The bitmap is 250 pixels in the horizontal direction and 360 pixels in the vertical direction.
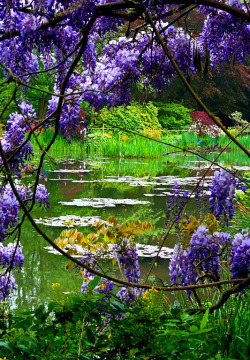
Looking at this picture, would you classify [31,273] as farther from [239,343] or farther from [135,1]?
[135,1]

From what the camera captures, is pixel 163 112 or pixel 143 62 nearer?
pixel 143 62

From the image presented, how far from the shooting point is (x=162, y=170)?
39.5 ft

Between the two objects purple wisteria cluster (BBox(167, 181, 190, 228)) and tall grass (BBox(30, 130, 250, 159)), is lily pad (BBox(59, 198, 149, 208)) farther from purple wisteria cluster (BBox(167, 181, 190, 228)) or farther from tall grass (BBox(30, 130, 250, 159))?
tall grass (BBox(30, 130, 250, 159))

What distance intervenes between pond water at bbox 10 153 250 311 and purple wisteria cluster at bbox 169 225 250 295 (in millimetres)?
231

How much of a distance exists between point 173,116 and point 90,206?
14916mm

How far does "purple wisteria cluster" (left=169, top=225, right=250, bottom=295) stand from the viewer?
207 centimetres

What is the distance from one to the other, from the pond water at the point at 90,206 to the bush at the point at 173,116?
712cm

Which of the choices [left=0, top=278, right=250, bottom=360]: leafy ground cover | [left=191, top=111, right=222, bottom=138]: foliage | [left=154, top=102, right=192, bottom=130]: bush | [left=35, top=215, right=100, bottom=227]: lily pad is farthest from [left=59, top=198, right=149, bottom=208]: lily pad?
[left=154, top=102, right=192, bottom=130]: bush

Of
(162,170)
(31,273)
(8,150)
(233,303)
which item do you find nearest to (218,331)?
(233,303)

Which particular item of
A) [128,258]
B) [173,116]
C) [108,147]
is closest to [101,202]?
[128,258]

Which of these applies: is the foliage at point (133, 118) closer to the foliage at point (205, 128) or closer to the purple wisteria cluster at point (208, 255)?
the foliage at point (205, 128)

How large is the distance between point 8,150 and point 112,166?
1010 cm

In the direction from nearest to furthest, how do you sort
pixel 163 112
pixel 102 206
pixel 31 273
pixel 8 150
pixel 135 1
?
pixel 135 1 < pixel 8 150 < pixel 31 273 < pixel 102 206 < pixel 163 112

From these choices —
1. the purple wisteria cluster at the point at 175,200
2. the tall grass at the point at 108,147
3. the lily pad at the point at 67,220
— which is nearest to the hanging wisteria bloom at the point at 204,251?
the purple wisteria cluster at the point at 175,200
